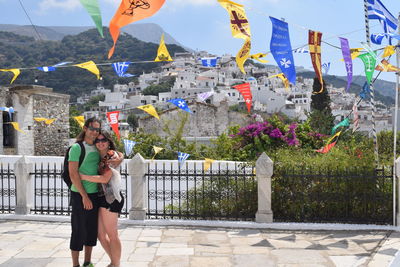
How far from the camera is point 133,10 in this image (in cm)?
582

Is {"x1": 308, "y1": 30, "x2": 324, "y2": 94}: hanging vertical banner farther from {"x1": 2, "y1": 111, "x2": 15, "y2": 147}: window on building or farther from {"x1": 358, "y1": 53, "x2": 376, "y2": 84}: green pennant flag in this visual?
{"x1": 2, "y1": 111, "x2": 15, "y2": 147}: window on building

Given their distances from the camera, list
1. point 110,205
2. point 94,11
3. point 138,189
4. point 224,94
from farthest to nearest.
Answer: point 224,94 < point 138,189 < point 94,11 < point 110,205

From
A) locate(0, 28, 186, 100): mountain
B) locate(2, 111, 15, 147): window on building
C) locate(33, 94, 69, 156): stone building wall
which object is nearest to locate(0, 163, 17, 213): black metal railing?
locate(2, 111, 15, 147): window on building

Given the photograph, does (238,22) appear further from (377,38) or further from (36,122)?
(36,122)

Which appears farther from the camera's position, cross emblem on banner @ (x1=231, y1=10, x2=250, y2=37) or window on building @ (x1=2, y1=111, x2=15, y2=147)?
window on building @ (x1=2, y1=111, x2=15, y2=147)

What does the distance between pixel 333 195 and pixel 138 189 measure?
12.6 feet

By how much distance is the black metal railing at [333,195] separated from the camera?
767 cm

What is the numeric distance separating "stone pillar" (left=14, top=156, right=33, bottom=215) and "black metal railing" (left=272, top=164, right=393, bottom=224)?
5.16 m

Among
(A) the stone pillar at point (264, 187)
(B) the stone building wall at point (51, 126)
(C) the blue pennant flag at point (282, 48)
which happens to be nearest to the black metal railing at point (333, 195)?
(A) the stone pillar at point (264, 187)

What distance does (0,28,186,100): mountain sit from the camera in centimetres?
10510

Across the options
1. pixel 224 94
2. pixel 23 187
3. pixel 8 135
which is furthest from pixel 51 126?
pixel 224 94

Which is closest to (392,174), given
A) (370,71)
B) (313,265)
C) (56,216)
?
(370,71)

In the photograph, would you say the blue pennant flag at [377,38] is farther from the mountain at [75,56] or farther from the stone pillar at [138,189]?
the mountain at [75,56]

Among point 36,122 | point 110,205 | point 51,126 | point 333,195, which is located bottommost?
point 333,195
